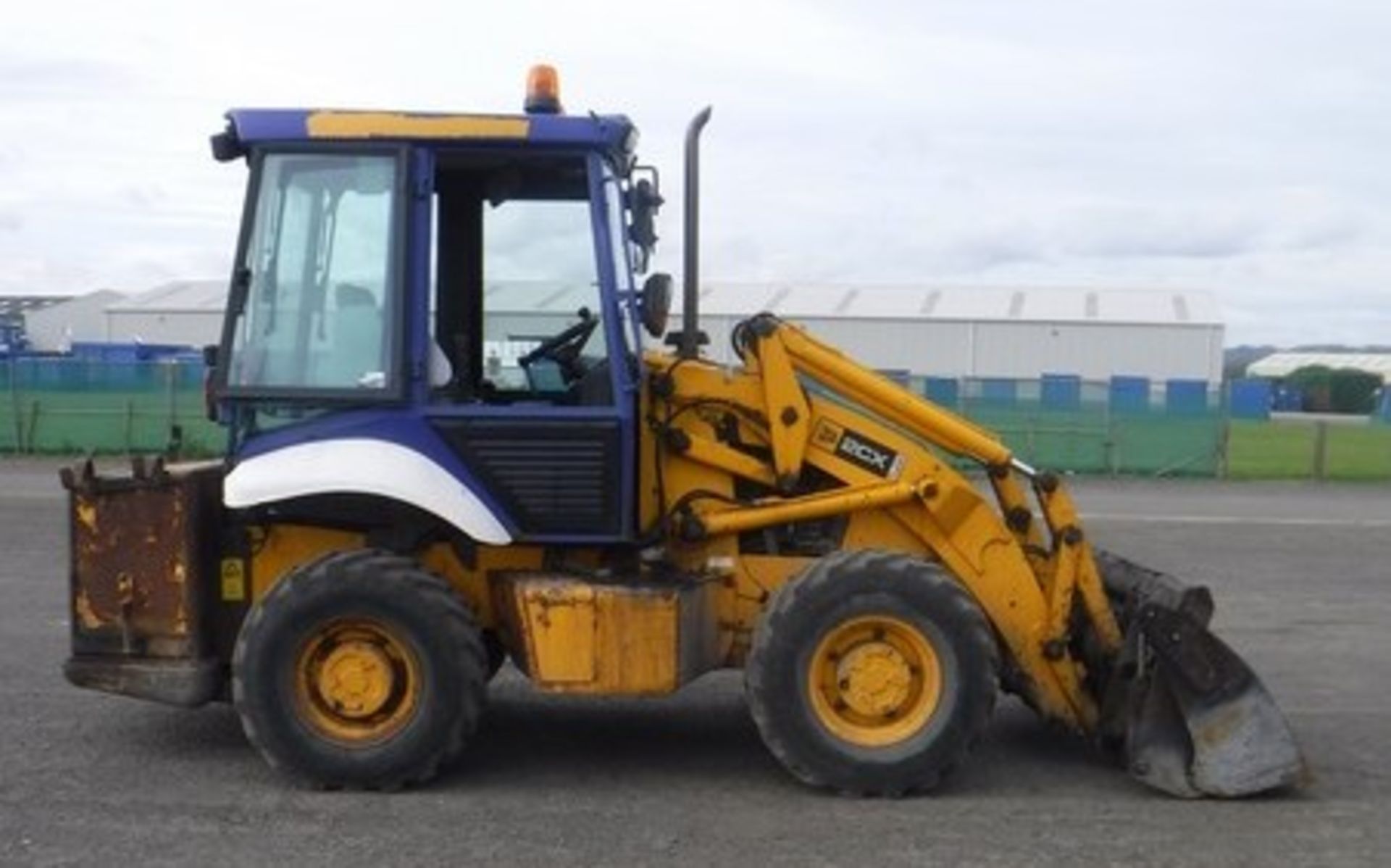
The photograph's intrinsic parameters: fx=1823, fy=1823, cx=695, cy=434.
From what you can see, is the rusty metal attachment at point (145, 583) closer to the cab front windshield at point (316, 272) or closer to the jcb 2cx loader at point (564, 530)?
the jcb 2cx loader at point (564, 530)

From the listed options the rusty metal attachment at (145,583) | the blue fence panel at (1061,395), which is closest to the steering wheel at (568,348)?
the rusty metal attachment at (145,583)

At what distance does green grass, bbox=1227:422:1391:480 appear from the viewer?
2839cm

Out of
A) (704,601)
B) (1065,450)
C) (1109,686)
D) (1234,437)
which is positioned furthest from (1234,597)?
(1234,437)

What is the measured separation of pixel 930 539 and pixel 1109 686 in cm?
98

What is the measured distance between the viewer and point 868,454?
25.8 feet

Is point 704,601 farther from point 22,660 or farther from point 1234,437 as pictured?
point 1234,437

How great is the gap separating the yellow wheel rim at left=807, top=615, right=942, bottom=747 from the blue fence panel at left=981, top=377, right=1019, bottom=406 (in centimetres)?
2062

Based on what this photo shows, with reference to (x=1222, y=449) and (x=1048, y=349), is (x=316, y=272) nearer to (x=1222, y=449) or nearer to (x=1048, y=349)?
(x=1222, y=449)

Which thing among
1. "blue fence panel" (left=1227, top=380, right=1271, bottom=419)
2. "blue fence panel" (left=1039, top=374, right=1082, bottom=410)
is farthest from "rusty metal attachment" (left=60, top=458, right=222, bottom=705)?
"blue fence panel" (left=1227, top=380, right=1271, bottom=419)

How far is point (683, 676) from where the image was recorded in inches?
294

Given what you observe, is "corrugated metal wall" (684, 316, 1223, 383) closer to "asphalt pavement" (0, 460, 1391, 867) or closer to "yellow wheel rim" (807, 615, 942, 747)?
"asphalt pavement" (0, 460, 1391, 867)

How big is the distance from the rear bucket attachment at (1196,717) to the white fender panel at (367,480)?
2692mm

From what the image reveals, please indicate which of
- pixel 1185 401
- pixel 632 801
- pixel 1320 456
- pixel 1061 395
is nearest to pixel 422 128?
pixel 632 801

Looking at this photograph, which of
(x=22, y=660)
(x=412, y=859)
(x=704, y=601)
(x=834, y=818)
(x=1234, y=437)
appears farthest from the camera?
(x=1234, y=437)
